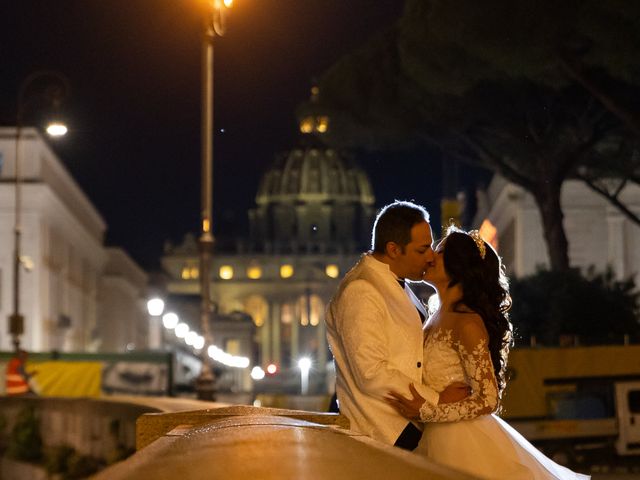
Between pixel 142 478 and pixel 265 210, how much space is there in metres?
174

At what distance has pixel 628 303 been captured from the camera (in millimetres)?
36531

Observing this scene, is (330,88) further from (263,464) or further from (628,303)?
(263,464)

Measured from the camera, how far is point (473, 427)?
534 centimetres

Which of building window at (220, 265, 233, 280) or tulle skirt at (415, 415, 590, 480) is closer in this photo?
tulle skirt at (415, 415, 590, 480)

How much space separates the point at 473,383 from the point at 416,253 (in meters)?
0.45

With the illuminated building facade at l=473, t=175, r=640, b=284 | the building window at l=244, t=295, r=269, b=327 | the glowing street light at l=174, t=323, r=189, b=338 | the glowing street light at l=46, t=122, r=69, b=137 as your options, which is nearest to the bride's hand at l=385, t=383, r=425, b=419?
the glowing street light at l=46, t=122, r=69, b=137

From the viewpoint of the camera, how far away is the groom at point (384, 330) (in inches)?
209

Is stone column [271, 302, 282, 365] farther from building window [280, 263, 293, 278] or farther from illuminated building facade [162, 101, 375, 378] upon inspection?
building window [280, 263, 293, 278]

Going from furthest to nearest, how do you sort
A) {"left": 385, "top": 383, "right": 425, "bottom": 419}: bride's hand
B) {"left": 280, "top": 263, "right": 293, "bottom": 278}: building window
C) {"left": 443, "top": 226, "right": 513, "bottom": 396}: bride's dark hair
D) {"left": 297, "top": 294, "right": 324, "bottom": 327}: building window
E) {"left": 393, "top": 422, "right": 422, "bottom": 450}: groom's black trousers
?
{"left": 280, "top": 263, "right": 293, "bottom": 278}: building window < {"left": 297, "top": 294, "right": 324, "bottom": 327}: building window < {"left": 443, "top": 226, "right": 513, "bottom": 396}: bride's dark hair < {"left": 393, "top": 422, "right": 422, "bottom": 450}: groom's black trousers < {"left": 385, "top": 383, "right": 425, "bottom": 419}: bride's hand

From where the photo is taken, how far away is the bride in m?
5.31

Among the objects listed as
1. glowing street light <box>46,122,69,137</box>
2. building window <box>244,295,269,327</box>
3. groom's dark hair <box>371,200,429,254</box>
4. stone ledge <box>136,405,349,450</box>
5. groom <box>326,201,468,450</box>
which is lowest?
stone ledge <box>136,405,349,450</box>

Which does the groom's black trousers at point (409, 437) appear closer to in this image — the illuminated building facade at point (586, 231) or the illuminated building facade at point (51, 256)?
the illuminated building facade at point (51, 256)

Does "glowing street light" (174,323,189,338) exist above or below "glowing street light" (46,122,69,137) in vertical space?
below


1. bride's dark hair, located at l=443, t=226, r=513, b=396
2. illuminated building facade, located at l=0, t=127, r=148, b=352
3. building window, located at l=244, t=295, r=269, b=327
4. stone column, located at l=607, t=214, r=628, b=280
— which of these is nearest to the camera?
bride's dark hair, located at l=443, t=226, r=513, b=396
